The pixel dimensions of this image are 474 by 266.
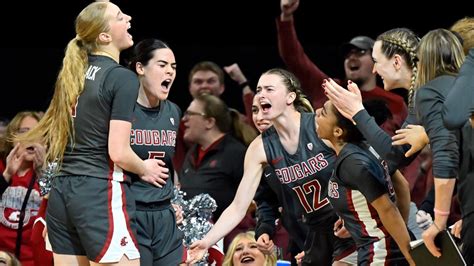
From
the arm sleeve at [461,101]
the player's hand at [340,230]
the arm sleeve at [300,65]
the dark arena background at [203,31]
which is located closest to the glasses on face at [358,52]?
the arm sleeve at [300,65]

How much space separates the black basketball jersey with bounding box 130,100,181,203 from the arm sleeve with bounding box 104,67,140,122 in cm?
38

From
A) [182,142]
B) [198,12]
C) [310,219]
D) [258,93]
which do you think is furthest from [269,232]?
[198,12]

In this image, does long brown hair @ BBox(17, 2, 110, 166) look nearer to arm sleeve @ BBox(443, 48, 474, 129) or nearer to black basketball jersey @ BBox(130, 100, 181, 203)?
black basketball jersey @ BBox(130, 100, 181, 203)

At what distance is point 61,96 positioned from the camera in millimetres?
4457

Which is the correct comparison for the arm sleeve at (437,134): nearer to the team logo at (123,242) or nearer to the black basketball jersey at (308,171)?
the black basketball jersey at (308,171)

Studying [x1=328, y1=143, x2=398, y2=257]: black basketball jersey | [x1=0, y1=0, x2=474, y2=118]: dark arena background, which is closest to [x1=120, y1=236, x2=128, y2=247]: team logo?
[x1=328, y1=143, x2=398, y2=257]: black basketball jersey

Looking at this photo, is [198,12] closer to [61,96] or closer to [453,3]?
[453,3]

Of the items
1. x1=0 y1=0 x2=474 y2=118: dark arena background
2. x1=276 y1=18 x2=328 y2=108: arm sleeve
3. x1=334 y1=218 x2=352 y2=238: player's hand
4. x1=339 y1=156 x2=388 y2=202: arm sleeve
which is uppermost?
x1=0 y1=0 x2=474 y2=118: dark arena background

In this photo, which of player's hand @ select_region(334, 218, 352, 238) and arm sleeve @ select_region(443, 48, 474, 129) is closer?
arm sleeve @ select_region(443, 48, 474, 129)

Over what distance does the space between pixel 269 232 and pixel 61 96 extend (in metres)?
1.49

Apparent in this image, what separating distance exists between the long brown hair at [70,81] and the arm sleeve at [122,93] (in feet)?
0.50

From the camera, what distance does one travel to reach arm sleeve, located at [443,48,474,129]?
367cm

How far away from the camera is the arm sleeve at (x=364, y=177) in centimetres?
444

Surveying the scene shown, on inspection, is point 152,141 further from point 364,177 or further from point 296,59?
point 296,59
